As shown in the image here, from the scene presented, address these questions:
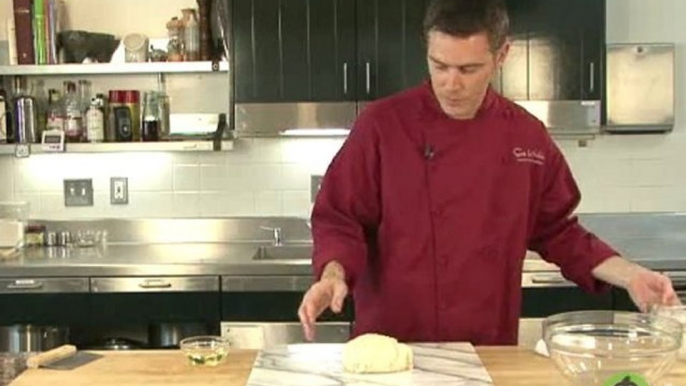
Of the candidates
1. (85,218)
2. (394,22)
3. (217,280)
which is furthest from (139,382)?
(85,218)

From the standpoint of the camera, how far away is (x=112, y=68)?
3.96m

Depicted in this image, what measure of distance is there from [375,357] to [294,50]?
7.51 ft

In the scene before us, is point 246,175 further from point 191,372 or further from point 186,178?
point 191,372

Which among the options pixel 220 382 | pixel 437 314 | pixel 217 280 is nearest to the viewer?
pixel 220 382

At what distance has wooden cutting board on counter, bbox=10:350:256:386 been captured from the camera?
1767 mm

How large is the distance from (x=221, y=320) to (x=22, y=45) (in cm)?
142

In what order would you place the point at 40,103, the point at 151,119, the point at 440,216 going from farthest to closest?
the point at 40,103 < the point at 151,119 < the point at 440,216

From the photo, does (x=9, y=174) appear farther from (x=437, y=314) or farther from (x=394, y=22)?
(x=437, y=314)

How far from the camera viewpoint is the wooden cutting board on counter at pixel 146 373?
177cm

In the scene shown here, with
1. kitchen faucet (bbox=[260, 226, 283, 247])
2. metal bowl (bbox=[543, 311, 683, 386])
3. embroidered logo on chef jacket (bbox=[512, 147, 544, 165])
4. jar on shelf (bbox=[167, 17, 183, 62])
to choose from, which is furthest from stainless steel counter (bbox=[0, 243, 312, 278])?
metal bowl (bbox=[543, 311, 683, 386])

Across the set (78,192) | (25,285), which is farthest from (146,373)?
(78,192)

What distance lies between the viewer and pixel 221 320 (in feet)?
11.9

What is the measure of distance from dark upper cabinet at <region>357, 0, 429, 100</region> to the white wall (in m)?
0.48

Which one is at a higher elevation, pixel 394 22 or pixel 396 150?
pixel 394 22
